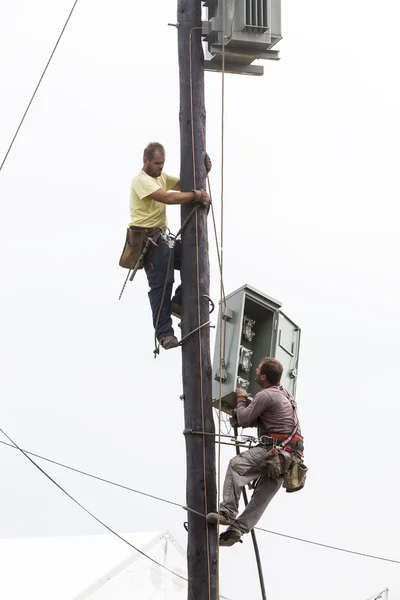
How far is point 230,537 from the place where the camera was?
26.3 feet

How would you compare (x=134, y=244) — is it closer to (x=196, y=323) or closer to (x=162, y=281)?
(x=162, y=281)

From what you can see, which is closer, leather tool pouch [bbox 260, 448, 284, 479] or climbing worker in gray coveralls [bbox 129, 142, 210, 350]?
leather tool pouch [bbox 260, 448, 284, 479]

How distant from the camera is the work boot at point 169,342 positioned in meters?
8.39

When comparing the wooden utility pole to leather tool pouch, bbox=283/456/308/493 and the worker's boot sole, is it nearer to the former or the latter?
the worker's boot sole

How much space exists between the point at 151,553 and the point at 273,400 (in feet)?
16.1

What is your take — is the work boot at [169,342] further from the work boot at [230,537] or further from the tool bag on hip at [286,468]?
the work boot at [230,537]

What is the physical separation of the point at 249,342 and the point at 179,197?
1.34 meters

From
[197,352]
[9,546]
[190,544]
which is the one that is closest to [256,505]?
[190,544]

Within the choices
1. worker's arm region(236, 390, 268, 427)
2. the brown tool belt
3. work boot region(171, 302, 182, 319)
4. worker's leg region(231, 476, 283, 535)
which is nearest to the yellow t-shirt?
work boot region(171, 302, 182, 319)

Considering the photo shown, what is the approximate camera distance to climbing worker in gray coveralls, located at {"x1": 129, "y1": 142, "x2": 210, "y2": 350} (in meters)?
8.44

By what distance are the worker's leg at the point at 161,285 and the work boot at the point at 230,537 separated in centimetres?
146

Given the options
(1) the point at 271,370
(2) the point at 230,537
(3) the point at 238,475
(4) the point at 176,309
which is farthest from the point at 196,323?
(2) the point at 230,537

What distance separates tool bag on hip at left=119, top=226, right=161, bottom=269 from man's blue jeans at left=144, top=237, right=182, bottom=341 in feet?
0.27

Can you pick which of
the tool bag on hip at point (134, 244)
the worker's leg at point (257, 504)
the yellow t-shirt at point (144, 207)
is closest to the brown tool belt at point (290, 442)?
the worker's leg at point (257, 504)
